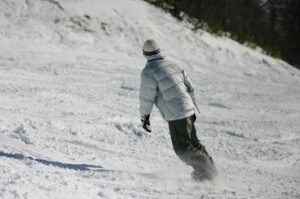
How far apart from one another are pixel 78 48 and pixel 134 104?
5088 millimetres

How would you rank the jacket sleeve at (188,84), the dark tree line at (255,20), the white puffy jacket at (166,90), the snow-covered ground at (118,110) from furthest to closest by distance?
the dark tree line at (255,20) → the jacket sleeve at (188,84) → the white puffy jacket at (166,90) → the snow-covered ground at (118,110)

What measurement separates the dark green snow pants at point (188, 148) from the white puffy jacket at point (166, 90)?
9cm

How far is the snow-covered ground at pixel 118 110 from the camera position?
4930 millimetres

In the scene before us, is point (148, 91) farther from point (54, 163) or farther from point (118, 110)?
point (118, 110)

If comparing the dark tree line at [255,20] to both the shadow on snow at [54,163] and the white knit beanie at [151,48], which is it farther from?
the shadow on snow at [54,163]

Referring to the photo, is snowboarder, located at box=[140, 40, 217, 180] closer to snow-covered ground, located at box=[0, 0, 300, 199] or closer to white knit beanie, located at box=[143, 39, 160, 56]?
white knit beanie, located at box=[143, 39, 160, 56]

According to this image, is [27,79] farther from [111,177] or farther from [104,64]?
[111,177]

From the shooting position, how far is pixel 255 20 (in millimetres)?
33344

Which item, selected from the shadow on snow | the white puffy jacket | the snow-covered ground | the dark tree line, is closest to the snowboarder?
the white puffy jacket

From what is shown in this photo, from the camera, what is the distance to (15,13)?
47.5 ft

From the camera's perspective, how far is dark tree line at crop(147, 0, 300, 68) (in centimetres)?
2191

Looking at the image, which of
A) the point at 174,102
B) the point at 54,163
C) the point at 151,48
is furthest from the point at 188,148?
the point at 54,163

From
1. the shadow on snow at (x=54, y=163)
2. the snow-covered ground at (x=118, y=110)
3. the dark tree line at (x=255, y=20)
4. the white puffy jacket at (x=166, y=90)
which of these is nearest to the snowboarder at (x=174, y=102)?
the white puffy jacket at (x=166, y=90)

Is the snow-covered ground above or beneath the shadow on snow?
beneath
